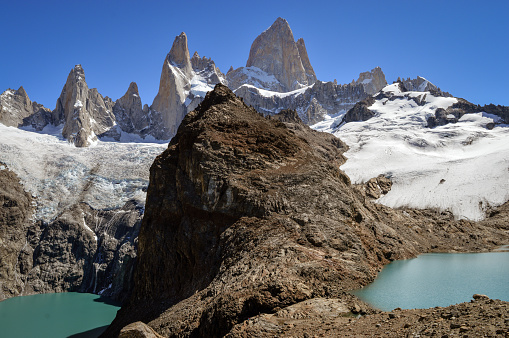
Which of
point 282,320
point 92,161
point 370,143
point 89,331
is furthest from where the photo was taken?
point 370,143

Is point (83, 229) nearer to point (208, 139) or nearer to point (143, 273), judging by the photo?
point (143, 273)

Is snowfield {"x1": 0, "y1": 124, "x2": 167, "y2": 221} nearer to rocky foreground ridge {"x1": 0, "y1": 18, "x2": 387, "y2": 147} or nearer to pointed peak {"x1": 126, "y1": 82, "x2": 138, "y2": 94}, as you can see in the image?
rocky foreground ridge {"x1": 0, "y1": 18, "x2": 387, "y2": 147}

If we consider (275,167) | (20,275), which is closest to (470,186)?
(275,167)

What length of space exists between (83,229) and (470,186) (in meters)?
66.1

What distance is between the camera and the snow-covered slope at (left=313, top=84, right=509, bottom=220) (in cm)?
6144

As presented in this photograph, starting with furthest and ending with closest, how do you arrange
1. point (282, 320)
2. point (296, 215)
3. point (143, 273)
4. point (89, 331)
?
point (89, 331)
point (143, 273)
point (296, 215)
point (282, 320)

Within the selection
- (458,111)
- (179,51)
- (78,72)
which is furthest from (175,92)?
(458,111)

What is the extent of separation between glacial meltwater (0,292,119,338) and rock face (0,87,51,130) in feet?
261

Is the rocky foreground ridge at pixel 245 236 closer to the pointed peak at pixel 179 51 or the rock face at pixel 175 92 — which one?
the rock face at pixel 175 92

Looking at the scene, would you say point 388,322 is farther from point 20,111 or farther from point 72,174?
point 20,111

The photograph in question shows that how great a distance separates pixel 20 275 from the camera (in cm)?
5203

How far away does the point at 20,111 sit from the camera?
11600cm

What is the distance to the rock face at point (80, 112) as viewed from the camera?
109 m

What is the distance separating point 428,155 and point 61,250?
82.1m
